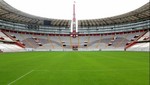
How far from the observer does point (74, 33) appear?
263 feet

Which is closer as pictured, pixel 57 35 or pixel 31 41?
pixel 31 41

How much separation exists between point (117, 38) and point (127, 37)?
474cm

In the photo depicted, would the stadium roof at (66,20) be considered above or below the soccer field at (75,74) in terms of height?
above

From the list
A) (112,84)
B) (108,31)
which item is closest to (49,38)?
(108,31)

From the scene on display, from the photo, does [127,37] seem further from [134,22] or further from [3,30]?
[3,30]

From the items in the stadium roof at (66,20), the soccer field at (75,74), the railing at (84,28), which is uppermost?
the stadium roof at (66,20)

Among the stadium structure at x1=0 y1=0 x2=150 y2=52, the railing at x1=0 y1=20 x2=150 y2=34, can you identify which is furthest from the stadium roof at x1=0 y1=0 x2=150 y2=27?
the railing at x1=0 y1=20 x2=150 y2=34

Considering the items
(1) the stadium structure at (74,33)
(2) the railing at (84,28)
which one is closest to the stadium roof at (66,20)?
(1) the stadium structure at (74,33)

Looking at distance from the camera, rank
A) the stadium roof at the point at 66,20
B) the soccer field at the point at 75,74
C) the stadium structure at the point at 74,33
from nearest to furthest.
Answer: the soccer field at the point at 75,74 < the stadium roof at the point at 66,20 < the stadium structure at the point at 74,33

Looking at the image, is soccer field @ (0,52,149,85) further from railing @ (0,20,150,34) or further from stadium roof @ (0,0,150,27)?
railing @ (0,20,150,34)

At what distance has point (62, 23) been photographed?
79.1 meters

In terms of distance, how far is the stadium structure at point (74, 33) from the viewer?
6114 cm

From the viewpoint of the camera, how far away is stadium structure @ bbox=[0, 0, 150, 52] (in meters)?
61.1

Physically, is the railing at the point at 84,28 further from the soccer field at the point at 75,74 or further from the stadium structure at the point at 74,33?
the soccer field at the point at 75,74
